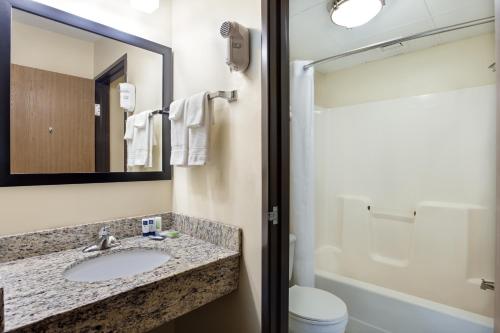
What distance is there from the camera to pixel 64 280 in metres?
0.95

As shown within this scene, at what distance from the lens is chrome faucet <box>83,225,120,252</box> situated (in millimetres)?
1267

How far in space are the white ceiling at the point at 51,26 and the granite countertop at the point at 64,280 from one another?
1.07 metres

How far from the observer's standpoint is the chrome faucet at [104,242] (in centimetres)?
127

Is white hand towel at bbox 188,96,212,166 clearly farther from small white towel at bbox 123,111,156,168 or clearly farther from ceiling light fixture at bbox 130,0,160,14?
ceiling light fixture at bbox 130,0,160,14

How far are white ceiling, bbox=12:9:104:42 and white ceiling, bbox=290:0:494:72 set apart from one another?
3.52 ft

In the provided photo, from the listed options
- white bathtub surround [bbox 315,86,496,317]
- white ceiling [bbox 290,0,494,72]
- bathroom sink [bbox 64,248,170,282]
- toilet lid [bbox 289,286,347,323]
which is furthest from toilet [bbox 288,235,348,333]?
white ceiling [bbox 290,0,494,72]

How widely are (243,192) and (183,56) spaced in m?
0.96

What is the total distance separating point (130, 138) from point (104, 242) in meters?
0.59

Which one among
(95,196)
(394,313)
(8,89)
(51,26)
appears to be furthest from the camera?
(394,313)

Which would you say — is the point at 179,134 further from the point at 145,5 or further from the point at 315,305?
the point at 315,305

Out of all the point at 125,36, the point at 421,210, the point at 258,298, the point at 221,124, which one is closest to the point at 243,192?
the point at 221,124

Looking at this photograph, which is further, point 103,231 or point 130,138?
point 130,138

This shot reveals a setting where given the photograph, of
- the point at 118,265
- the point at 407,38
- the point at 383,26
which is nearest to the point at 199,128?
the point at 118,265

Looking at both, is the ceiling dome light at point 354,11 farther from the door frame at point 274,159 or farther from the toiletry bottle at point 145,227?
the toiletry bottle at point 145,227
